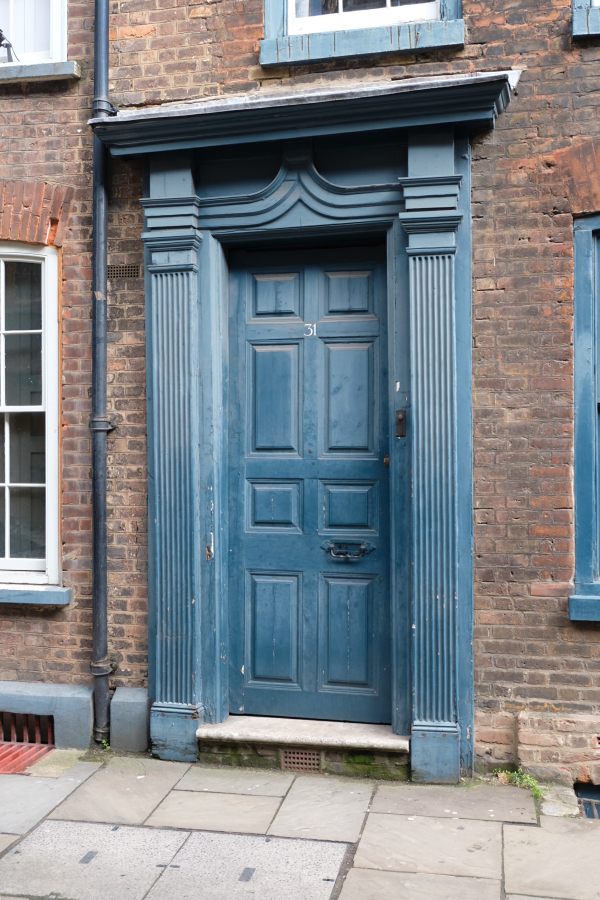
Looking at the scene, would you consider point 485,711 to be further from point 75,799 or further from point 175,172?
point 175,172

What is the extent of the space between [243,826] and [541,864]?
1386 mm

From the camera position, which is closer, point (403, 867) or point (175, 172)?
point (403, 867)

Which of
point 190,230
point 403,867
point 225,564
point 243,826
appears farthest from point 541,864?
point 190,230

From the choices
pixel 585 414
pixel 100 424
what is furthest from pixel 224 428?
pixel 585 414

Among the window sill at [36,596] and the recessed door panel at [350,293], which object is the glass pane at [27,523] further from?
the recessed door panel at [350,293]

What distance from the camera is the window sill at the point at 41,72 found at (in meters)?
5.34

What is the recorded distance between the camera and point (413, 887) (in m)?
3.67

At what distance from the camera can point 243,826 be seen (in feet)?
14.0

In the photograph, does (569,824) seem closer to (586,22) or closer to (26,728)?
(26,728)

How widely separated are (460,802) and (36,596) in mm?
2744

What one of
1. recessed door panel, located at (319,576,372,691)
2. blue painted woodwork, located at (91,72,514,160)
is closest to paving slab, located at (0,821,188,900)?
recessed door panel, located at (319,576,372,691)

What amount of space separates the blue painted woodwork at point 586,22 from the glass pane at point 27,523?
408 centimetres

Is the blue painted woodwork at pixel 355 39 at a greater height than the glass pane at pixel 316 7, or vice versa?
the glass pane at pixel 316 7

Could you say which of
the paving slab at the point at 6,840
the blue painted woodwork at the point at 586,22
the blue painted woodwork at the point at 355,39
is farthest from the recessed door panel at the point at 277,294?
the paving slab at the point at 6,840
